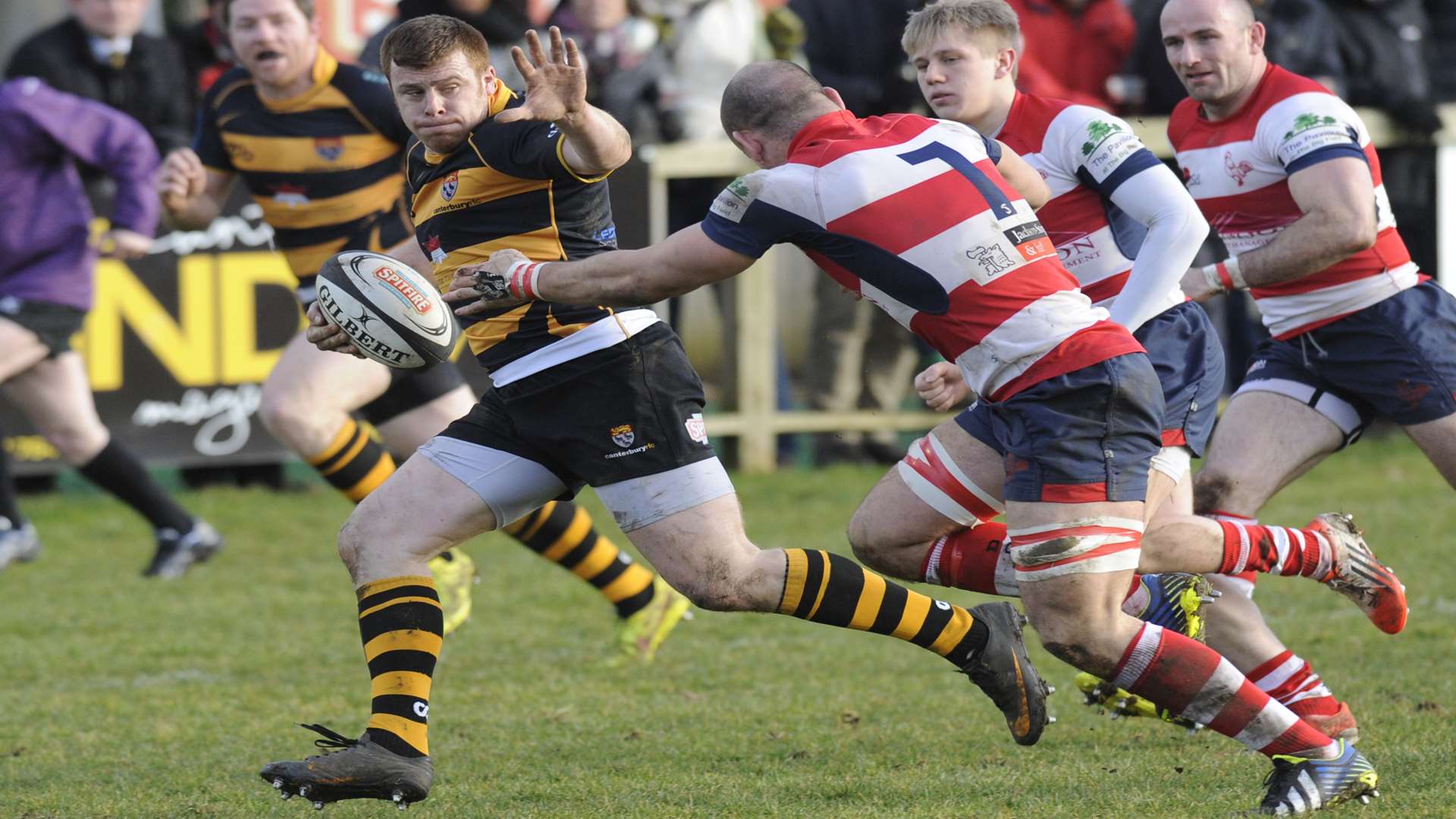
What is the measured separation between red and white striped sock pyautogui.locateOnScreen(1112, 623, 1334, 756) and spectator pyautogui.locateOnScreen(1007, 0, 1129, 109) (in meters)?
6.83

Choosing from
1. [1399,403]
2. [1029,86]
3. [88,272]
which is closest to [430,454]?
[1399,403]

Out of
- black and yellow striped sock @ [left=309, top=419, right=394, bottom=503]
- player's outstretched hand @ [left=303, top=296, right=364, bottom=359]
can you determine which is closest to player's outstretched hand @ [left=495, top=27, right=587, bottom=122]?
player's outstretched hand @ [left=303, top=296, right=364, bottom=359]

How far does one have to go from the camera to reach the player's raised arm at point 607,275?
4.09m

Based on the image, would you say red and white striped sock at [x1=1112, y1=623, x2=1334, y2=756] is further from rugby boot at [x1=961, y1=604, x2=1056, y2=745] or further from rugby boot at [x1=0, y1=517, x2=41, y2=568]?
rugby boot at [x1=0, y1=517, x2=41, y2=568]

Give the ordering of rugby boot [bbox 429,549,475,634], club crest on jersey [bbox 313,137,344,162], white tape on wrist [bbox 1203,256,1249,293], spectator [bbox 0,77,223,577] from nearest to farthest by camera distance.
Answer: white tape on wrist [bbox 1203,256,1249,293]
club crest on jersey [bbox 313,137,344,162]
rugby boot [bbox 429,549,475,634]
spectator [bbox 0,77,223,577]

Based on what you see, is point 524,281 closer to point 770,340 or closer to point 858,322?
point 770,340

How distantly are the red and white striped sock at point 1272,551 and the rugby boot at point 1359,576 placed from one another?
0.05 m

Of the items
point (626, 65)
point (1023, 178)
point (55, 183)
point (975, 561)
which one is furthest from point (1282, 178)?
point (626, 65)

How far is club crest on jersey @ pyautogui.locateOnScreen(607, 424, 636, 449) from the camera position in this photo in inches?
181

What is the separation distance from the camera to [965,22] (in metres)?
4.92

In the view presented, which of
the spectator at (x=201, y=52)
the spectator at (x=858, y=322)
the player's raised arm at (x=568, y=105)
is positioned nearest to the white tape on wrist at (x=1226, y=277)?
the player's raised arm at (x=568, y=105)

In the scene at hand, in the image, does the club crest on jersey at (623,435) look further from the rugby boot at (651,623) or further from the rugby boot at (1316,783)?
the rugby boot at (651,623)

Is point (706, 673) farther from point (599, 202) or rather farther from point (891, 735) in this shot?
point (599, 202)

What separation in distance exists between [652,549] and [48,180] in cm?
496
